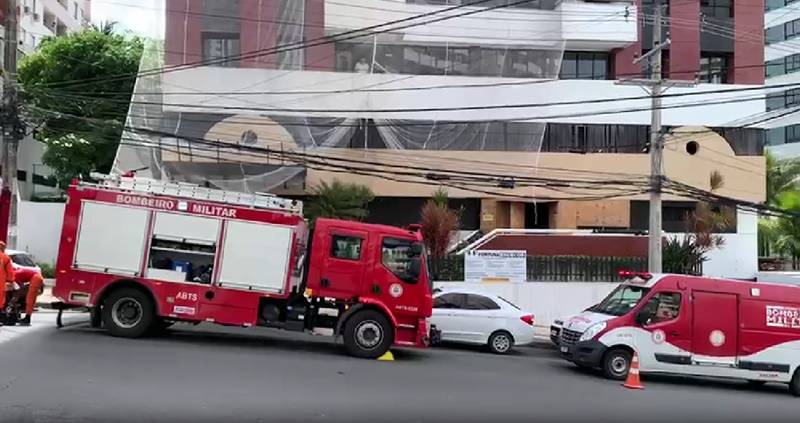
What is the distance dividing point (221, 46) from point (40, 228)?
914cm

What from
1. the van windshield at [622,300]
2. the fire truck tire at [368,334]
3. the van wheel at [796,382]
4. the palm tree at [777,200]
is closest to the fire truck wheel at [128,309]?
the fire truck tire at [368,334]

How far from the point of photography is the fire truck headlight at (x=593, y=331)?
47.9ft

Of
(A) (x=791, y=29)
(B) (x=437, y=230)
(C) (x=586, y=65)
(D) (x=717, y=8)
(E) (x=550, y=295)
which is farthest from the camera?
(A) (x=791, y=29)

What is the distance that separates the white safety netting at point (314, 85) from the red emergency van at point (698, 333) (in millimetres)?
12799

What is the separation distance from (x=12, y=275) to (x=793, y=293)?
15.1 metres

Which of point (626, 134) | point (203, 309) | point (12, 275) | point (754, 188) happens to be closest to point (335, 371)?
point (203, 309)

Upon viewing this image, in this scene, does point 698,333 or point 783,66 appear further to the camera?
point 783,66

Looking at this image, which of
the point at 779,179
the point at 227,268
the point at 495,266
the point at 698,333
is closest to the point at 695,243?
the point at 495,266

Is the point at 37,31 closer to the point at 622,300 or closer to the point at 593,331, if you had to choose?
the point at 622,300

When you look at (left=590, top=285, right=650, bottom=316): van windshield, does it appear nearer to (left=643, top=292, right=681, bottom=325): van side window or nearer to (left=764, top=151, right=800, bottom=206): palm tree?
(left=643, top=292, right=681, bottom=325): van side window

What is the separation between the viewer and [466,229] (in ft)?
100

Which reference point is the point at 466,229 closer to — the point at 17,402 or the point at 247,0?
the point at 247,0

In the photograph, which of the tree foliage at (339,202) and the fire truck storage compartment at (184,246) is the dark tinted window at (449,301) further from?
the tree foliage at (339,202)

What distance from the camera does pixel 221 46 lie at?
2661 centimetres
